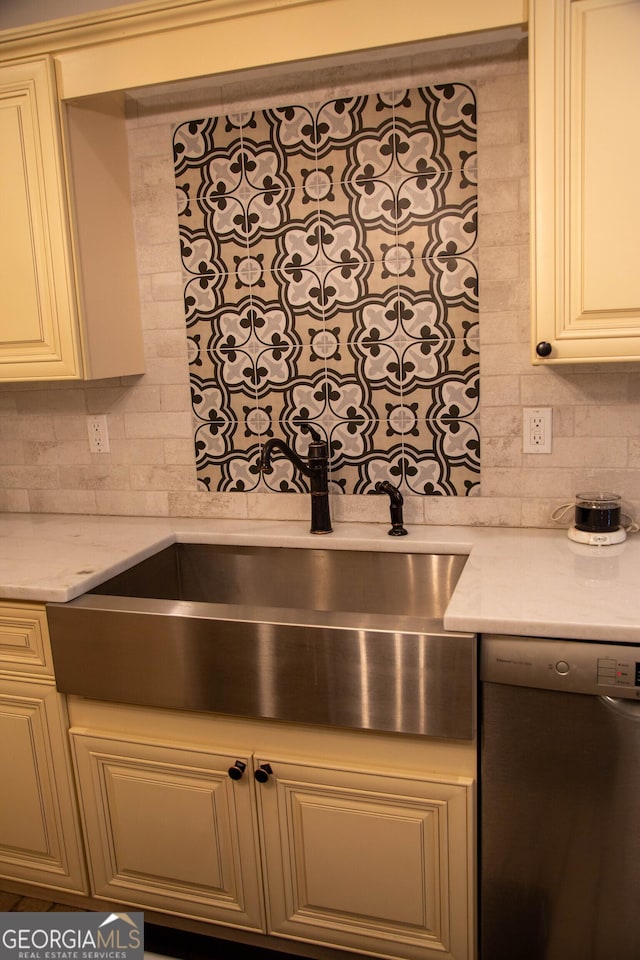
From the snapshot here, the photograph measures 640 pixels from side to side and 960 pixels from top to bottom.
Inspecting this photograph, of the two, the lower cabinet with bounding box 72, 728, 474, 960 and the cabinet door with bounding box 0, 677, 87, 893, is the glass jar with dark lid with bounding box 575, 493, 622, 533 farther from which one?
the cabinet door with bounding box 0, 677, 87, 893

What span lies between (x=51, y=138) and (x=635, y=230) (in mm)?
1471

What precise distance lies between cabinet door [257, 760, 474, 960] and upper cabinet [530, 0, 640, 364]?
1009 millimetres

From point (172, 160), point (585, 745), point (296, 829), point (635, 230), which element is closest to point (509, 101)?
point (635, 230)

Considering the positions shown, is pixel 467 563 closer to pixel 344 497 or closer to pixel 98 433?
pixel 344 497

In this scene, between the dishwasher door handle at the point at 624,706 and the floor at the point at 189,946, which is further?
the floor at the point at 189,946

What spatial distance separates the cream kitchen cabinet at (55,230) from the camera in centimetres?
211

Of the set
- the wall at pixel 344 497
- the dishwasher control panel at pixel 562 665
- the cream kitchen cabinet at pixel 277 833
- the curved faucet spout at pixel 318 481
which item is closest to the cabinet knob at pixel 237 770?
the cream kitchen cabinet at pixel 277 833

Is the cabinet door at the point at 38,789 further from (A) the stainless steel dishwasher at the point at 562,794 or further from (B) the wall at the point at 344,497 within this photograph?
(A) the stainless steel dishwasher at the point at 562,794

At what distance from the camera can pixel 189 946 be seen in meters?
2.01

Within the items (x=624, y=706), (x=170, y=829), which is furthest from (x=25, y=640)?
(x=624, y=706)

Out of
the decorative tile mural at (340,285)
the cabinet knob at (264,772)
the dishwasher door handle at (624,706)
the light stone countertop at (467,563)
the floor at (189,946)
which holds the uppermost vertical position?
the decorative tile mural at (340,285)

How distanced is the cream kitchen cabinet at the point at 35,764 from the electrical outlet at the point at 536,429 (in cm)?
131

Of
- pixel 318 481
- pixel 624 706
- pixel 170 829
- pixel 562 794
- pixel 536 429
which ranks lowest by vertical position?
pixel 170 829

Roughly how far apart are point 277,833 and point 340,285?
141 centimetres
